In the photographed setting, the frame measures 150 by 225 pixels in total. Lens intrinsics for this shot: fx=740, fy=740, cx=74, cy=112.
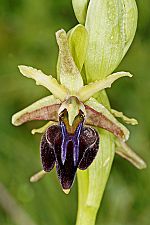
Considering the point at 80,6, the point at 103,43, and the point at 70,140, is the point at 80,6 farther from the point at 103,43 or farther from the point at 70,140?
the point at 70,140

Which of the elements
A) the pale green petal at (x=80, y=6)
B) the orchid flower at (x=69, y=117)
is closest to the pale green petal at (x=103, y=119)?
the orchid flower at (x=69, y=117)

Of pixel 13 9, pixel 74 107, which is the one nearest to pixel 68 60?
pixel 74 107

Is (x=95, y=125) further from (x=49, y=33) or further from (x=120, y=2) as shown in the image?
(x=49, y=33)

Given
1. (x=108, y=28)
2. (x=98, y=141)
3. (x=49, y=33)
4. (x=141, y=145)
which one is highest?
(x=108, y=28)

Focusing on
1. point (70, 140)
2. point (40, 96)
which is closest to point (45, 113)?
point (70, 140)

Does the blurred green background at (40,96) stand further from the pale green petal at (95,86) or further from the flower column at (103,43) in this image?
the pale green petal at (95,86)

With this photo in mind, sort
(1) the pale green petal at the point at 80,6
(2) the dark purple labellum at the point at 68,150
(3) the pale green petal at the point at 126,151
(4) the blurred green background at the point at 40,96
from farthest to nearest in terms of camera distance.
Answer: (4) the blurred green background at the point at 40,96 < (3) the pale green petal at the point at 126,151 < (1) the pale green petal at the point at 80,6 < (2) the dark purple labellum at the point at 68,150
